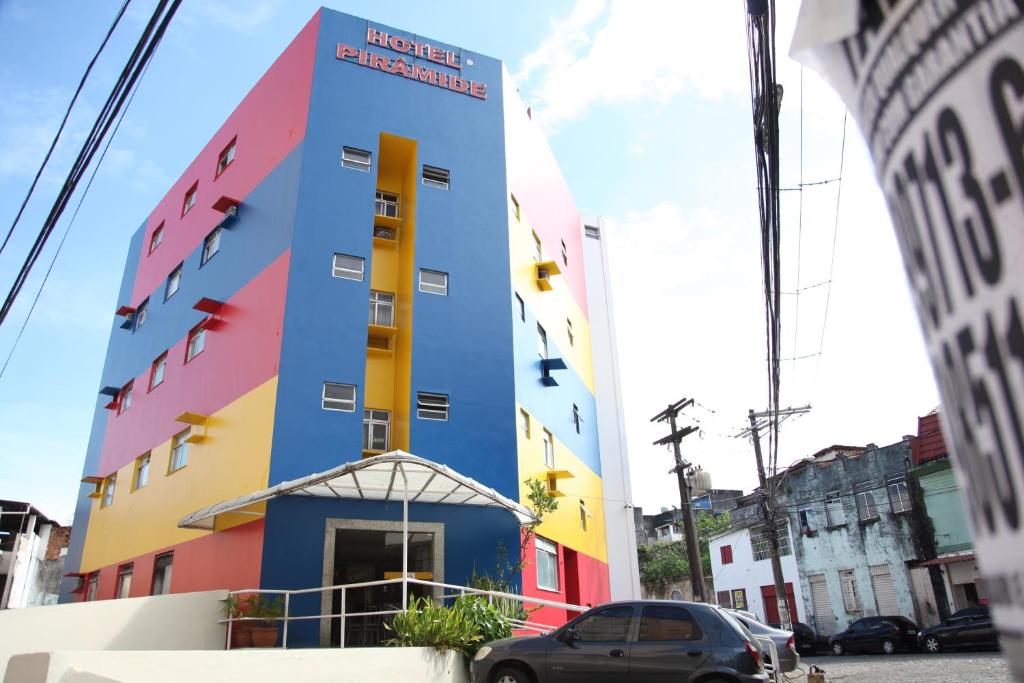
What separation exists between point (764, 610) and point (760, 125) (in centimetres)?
3815

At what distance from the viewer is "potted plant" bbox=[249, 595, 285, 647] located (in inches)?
480

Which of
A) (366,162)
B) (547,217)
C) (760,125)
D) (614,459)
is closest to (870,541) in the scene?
(614,459)

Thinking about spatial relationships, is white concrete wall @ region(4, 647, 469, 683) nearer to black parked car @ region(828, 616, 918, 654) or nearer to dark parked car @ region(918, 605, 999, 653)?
dark parked car @ region(918, 605, 999, 653)

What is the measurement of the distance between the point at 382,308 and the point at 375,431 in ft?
10.1

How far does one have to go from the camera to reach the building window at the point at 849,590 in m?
31.8

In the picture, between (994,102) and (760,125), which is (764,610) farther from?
(994,102)

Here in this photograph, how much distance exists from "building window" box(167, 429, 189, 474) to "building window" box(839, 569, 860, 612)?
28.6 m

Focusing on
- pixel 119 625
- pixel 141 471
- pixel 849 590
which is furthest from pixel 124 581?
pixel 849 590

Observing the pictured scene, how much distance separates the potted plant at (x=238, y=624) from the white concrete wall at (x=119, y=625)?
19cm

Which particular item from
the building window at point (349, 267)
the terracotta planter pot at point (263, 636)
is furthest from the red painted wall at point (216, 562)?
the building window at point (349, 267)

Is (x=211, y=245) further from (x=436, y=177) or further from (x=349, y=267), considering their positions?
(x=436, y=177)

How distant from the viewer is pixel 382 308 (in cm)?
1698

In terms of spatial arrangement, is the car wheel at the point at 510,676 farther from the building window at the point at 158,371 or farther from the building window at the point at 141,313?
the building window at the point at 141,313

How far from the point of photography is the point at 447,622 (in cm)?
1094
